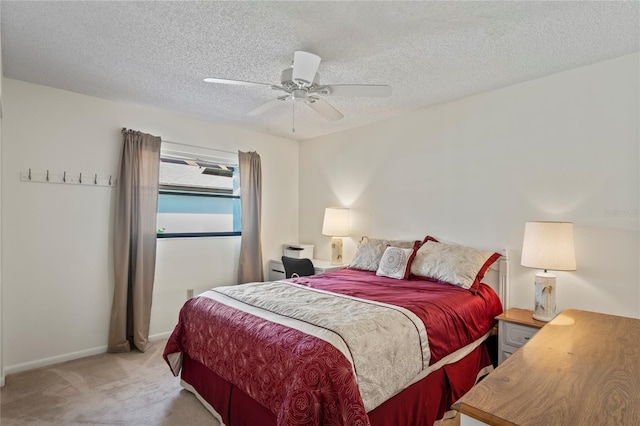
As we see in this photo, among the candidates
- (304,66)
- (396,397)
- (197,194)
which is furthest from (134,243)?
(396,397)

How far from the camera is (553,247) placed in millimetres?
2357

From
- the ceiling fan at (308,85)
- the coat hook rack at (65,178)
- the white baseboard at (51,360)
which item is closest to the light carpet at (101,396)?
the white baseboard at (51,360)

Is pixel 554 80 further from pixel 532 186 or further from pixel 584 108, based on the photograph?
pixel 532 186

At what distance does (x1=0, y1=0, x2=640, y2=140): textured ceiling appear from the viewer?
1.88 metres

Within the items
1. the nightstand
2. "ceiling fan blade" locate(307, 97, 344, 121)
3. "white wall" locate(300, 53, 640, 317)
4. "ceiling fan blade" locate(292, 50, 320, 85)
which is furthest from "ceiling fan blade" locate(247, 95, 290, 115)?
the nightstand

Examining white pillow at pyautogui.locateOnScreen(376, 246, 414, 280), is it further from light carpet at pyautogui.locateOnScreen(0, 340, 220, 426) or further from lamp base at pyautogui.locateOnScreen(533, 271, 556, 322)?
light carpet at pyautogui.locateOnScreen(0, 340, 220, 426)

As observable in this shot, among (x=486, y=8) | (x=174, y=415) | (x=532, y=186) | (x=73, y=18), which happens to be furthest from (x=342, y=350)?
(x=73, y=18)

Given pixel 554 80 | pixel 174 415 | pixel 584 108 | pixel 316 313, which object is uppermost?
pixel 554 80

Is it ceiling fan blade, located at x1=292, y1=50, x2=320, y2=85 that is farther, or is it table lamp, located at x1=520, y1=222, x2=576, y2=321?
table lamp, located at x1=520, y1=222, x2=576, y2=321

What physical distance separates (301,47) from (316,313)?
171 cm

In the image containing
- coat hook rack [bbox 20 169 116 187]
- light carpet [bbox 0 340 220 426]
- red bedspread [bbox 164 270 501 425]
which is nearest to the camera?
red bedspread [bbox 164 270 501 425]

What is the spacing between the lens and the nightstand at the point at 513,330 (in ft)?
7.78

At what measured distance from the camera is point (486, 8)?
1846 millimetres

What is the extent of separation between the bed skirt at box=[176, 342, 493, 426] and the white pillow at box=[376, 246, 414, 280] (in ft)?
2.71
